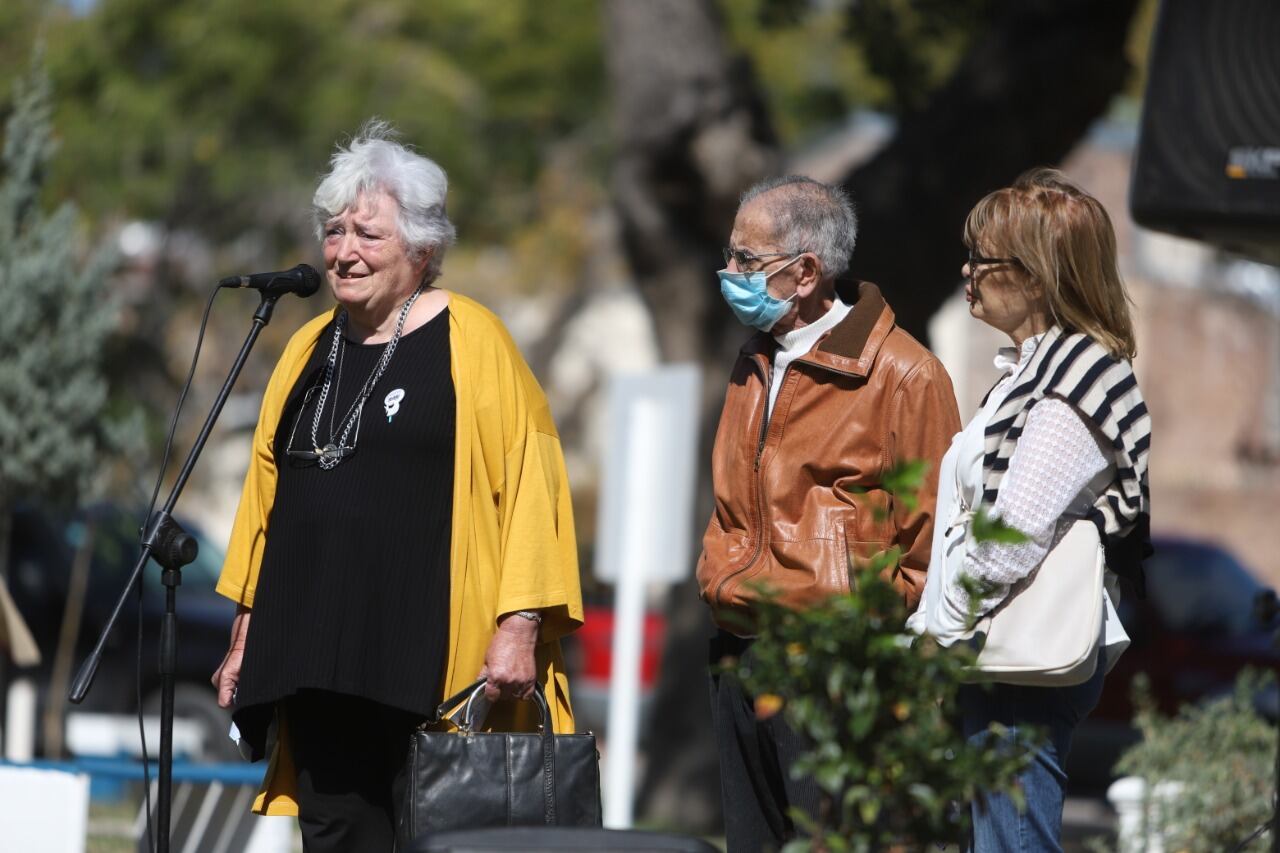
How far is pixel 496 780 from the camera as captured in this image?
4141mm

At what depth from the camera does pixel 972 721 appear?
3732 mm

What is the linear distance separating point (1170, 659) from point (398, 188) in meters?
9.67

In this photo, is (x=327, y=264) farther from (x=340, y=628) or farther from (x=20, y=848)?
(x=20, y=848)

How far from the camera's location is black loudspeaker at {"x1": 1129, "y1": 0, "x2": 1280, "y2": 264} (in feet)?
11.8

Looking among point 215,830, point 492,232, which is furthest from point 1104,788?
point 492,232

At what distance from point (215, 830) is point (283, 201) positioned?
41.6 feet

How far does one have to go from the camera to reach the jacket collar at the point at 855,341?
162 inches

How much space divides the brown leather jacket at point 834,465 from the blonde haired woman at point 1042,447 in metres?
0.21

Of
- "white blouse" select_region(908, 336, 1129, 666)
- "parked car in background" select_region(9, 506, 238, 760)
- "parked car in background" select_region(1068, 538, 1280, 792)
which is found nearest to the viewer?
"white blouse" select_region(908, 336, 1129, 666)

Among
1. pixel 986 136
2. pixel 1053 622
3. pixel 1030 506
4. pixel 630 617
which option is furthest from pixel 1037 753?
pixel 986 136

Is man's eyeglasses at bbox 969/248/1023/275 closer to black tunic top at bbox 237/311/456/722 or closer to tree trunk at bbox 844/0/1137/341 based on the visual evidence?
black tunic top at bbox 237/311/456/722

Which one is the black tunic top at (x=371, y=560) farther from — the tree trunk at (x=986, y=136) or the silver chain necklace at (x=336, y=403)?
the tree trunk at (x=986, y=136)

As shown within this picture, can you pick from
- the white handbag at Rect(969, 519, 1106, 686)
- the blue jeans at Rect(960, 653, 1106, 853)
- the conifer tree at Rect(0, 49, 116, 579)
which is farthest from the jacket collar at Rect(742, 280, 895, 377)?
the conifer tree at Rect(0, 49, 116, 579)

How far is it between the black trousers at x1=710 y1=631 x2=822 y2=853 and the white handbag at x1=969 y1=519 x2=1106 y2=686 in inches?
25.1
